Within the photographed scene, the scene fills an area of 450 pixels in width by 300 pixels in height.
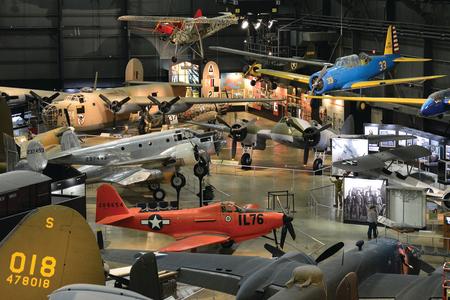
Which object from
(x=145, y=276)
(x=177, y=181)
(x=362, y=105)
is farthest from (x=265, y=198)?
(x=145, y=276)

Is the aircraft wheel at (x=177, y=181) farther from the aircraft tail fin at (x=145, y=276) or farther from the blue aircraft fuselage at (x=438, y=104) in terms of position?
the aircraft tail fin at (x=145, y=276)

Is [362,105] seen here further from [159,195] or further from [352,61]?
[159,195]

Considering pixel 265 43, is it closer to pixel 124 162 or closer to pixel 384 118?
pixel 384 118

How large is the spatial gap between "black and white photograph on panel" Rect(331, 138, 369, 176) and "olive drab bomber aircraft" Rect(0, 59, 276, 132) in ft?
32.4

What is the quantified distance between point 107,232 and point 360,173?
26.2 ft

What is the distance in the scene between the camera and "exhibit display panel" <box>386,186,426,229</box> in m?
21.5

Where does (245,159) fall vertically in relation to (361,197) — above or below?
above

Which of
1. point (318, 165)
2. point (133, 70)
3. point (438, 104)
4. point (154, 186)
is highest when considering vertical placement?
point (133, 70)

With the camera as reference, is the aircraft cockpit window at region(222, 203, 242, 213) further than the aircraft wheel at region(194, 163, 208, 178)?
No

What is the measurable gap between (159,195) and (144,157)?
163 cm

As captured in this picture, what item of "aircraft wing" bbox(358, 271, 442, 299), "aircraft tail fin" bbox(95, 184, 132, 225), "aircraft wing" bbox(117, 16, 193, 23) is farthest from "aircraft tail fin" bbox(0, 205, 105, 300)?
"aircraft wing" bbox(117, 16, 193, 23)

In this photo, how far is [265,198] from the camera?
26.9m

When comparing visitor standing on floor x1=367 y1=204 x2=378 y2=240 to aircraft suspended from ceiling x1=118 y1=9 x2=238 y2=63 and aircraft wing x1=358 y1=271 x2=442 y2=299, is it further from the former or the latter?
aircraft suspended from ceiling x1=118 y1=9 x2=238 y2=63

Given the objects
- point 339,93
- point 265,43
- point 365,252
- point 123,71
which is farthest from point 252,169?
point 123,71
